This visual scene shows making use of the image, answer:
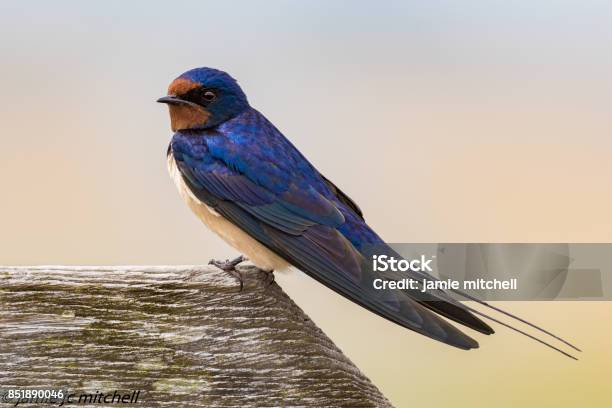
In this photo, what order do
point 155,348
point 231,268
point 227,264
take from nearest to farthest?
point 155,348 < point 231,268 < point 227,264

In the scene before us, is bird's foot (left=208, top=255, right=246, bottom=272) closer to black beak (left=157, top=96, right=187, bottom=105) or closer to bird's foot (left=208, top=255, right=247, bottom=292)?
bird's foot (left=208, top=255, right=247, bottom=292)

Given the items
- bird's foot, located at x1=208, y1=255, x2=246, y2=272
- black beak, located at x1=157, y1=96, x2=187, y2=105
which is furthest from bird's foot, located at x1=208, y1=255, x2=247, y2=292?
black beak, located at x1=157, y1=96, x2=187, y2=105

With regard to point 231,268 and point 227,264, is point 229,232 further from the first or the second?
point 231,268

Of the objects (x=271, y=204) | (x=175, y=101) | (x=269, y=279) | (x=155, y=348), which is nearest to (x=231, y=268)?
(x=269, y=279)

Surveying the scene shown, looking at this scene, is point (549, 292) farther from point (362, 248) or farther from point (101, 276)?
point (101, 276)

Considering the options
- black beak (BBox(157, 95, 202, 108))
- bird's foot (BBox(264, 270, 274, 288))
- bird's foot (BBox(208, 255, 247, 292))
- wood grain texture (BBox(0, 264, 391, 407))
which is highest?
black beak (BBox(157, 95, 202, 108))

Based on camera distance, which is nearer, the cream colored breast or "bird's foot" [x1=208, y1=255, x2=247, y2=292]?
"bird's foot" [x1=208, y1=255, x2=247, y2=292]

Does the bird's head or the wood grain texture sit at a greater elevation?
the bird's head
